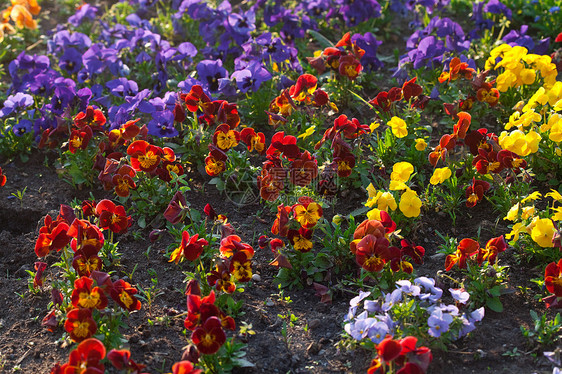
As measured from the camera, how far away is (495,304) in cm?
315

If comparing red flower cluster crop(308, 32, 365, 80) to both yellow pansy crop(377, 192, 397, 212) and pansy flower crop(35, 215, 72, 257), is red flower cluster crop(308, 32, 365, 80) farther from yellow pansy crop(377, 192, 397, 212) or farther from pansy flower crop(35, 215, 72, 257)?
pansy flower crop(35, 215, 72, 257)

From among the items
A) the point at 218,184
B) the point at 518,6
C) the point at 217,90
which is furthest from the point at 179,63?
the point at 518,6

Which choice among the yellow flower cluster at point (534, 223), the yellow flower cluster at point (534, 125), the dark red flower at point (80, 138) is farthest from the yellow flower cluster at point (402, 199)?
the dark red flower at point (80, 138)

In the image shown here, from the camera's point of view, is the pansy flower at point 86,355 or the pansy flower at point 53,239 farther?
the pansy flower at point 53,239

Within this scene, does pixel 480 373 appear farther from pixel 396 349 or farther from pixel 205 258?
pixel 205 258

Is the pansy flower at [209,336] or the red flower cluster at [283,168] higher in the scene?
the red flower cluster at [283,168]

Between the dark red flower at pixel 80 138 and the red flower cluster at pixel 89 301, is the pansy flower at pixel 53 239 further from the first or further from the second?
the dark red flower at pixel 80 138

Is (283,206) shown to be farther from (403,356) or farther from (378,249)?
(403,356)

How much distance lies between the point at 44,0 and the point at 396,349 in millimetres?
5830

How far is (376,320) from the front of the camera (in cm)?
281

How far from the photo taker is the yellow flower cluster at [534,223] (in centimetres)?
→ 314

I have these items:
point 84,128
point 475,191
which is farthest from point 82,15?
point 475,191

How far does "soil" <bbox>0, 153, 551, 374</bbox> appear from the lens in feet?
9.73

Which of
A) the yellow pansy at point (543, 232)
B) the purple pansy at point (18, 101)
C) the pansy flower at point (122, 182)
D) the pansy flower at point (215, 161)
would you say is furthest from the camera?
the purple pansy at point (18, 101)
